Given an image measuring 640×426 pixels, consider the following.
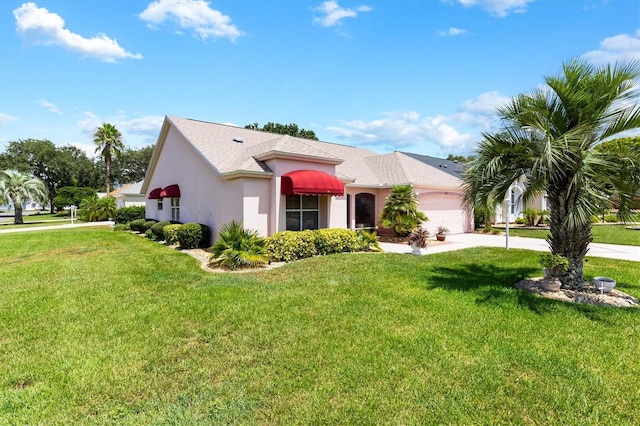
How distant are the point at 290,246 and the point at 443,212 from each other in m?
15.8

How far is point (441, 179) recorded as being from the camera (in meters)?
25.5

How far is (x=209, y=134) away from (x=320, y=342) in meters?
17.8

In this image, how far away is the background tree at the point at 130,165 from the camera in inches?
3105

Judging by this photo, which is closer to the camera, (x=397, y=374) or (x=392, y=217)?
(x=397, y=374)

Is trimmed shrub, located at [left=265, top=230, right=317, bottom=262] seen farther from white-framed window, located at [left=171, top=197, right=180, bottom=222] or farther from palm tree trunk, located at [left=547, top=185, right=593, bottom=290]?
white-framed window, located at [left=171, top=197, right=180, bottom=222]

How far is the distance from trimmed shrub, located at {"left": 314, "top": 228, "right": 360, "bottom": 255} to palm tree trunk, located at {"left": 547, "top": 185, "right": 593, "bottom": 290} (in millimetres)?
8673

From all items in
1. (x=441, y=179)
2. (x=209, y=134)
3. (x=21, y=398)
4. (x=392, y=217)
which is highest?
(x=209, y=134)

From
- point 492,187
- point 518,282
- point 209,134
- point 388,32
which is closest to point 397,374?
point 492,187

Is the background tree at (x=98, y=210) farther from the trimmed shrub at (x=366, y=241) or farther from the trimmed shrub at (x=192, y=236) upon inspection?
the trimmed shrub at (x=366, y=241)

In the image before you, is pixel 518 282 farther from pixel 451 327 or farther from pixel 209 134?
pixel 209 134

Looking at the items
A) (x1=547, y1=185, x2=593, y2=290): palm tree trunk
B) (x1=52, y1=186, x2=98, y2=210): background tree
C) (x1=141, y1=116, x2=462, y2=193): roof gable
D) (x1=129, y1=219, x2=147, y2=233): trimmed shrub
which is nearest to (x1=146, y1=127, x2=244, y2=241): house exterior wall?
(x1=141, y1=116, x2=462, y2=193): roof gable

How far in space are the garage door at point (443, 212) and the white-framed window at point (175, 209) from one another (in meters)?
17.5

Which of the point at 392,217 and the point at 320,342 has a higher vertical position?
the point at 392,217

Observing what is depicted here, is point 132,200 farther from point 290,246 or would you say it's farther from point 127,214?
point 290,246
